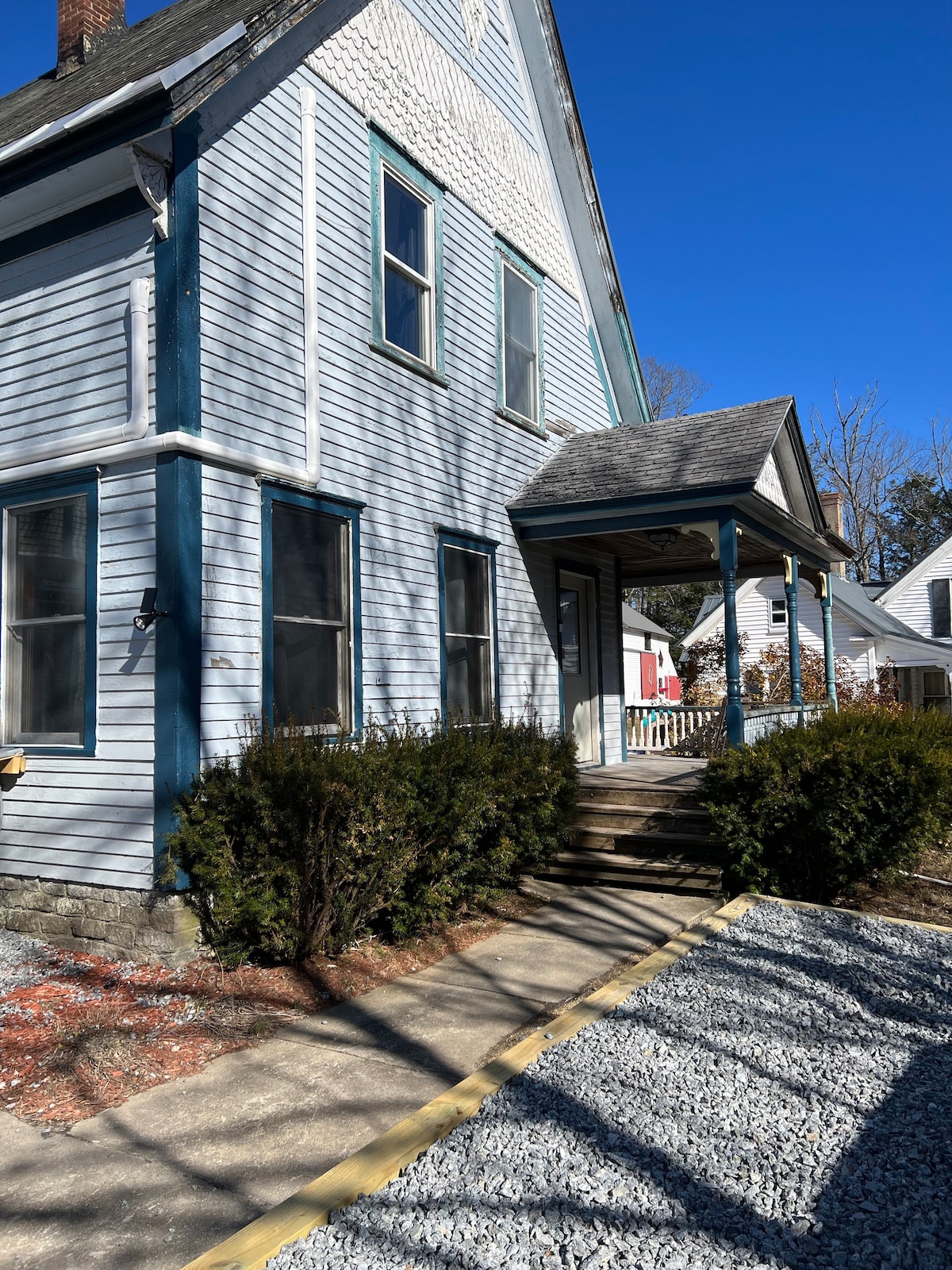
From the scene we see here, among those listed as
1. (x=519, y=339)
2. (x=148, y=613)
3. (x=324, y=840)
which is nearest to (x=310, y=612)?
(x=148, y=613)

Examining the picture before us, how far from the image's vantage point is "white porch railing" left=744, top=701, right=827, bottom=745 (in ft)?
27.5

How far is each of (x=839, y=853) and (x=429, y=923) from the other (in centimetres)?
285

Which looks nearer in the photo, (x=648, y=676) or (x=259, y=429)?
(x=259, y=429)

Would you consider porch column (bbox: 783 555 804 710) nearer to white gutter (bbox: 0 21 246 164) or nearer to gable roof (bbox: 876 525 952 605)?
white gutter (bbox: 0 21 246 164)

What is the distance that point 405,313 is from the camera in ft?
27.2

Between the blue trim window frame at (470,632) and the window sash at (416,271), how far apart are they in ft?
5.23

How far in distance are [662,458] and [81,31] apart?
6.83 m

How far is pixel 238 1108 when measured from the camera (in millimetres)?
3740

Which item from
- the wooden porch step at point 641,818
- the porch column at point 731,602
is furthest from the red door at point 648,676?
the wooden porch step at point 641,818

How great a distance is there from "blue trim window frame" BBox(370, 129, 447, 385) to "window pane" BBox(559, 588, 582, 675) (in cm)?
340

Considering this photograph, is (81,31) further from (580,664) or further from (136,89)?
(580,664)

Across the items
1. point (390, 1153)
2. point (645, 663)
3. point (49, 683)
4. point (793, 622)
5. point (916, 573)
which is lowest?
point (390, 1153)

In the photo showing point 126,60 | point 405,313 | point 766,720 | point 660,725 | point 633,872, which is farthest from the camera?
point 660,725

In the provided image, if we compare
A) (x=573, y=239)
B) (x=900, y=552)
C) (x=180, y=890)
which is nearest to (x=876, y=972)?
(x=180, y=890)
